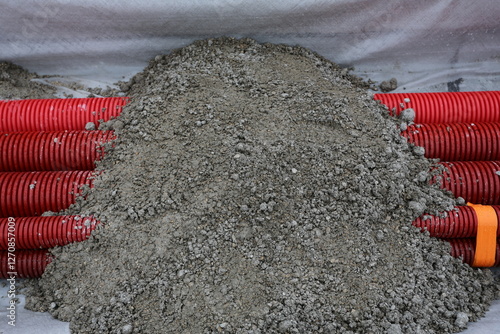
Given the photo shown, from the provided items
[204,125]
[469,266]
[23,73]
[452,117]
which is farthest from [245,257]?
[23,73]

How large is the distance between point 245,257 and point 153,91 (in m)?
2.02

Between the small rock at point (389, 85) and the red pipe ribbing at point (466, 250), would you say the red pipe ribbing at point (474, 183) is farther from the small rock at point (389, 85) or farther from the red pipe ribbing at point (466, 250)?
the small rock at point (389, 85)

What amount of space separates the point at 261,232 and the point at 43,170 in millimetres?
2299

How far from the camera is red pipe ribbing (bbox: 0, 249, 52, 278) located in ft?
12.6

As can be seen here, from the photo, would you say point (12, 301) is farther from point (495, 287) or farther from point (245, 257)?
point (495, 287)

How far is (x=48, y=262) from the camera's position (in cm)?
382

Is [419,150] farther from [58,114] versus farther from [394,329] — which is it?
[58,114]

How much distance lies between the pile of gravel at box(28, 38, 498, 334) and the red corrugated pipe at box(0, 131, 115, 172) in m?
0.22

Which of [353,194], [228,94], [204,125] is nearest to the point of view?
[353,194]

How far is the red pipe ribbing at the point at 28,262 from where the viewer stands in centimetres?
385

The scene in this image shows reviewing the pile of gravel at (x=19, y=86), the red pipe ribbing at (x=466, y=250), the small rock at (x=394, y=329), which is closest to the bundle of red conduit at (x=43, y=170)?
the pile of gravel at (x=19, y=86)

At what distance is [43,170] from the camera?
426 centimetres

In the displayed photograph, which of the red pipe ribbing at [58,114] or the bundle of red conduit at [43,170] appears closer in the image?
the bundle of red conduit at [43,170]

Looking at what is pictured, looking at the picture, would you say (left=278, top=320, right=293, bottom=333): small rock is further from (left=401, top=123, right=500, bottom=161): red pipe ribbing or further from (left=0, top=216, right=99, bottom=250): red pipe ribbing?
(left=401, top=123, right=500, bottom=161): red pipe ribbing
